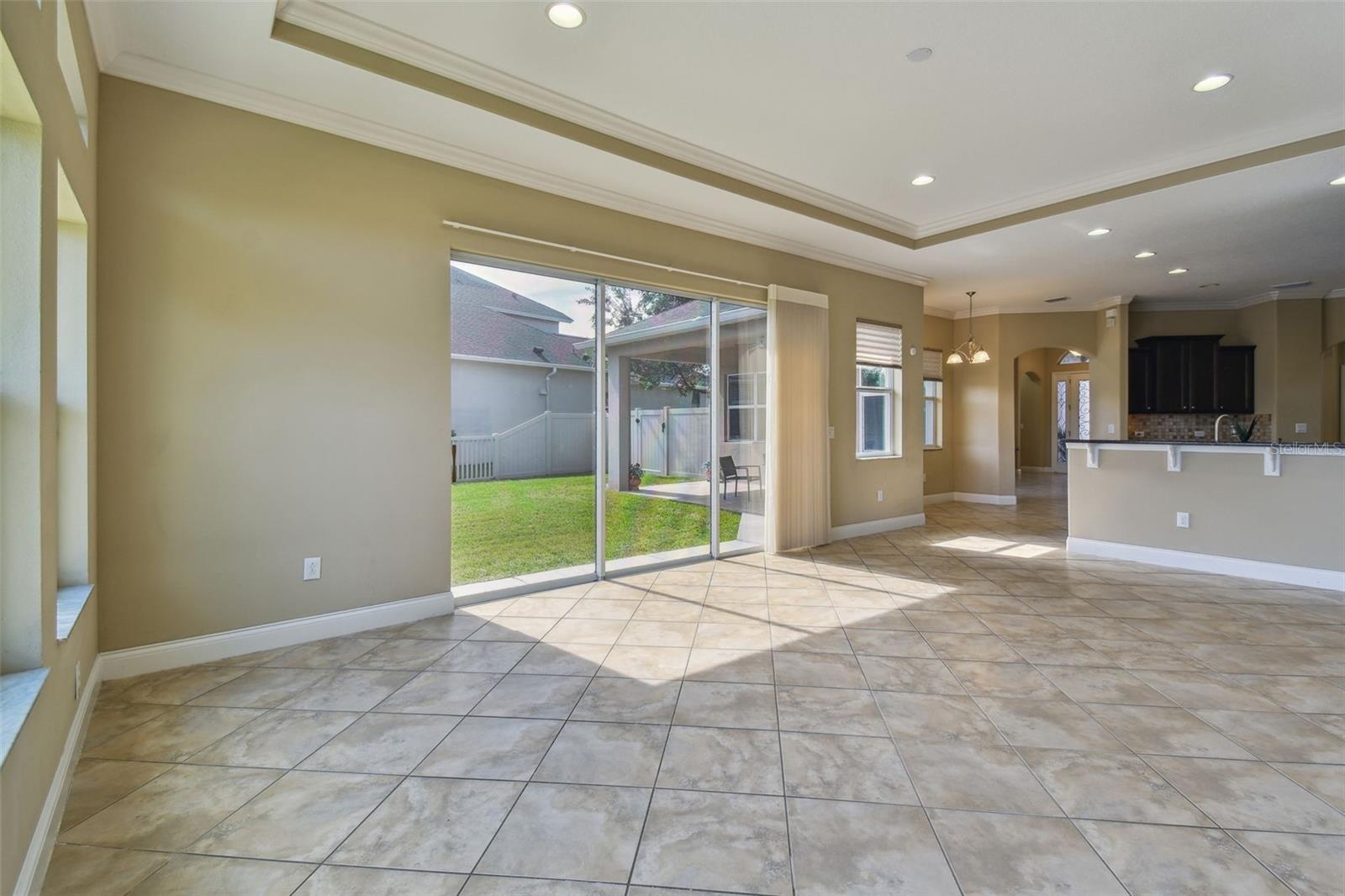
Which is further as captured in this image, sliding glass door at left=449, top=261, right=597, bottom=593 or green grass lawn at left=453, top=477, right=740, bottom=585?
green grass lawn at left=453, top=477, right=740, bottom=585

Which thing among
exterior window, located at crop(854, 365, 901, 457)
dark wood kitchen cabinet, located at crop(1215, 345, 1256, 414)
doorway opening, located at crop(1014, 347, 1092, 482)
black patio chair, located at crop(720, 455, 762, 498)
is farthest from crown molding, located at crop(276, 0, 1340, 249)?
doorway opening, located at crop(1014, 347, 1092, 482)

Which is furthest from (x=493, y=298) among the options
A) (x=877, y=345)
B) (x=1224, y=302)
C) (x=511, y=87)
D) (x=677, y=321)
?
(x=1224, y=302)

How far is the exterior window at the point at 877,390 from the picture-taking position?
624 cm

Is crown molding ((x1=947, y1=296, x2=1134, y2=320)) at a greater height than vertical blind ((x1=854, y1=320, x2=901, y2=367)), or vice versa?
crown molding ((x1=947, y1=296, x2=1134, y2=320))

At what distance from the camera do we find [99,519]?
264 cm

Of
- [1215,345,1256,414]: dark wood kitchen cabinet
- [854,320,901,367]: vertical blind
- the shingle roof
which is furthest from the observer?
[1215,345,1256,414]: dark wood kitchen cabinet

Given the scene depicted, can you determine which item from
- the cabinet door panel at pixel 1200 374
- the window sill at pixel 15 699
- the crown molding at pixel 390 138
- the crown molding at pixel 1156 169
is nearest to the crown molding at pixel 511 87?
the crown molding at pixel 390 138

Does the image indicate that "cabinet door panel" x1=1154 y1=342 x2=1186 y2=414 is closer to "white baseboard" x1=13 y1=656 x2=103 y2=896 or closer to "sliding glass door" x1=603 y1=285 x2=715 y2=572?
"sliding glass door" x1=603 y1=285 x2=715 y2=572

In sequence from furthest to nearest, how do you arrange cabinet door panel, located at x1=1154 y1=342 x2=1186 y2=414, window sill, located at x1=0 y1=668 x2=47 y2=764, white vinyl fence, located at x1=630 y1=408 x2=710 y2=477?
cabinet door panel, located at x1=1154 y1=342 x2=1186 y2=414 → white vinyl fence, located at x1=630 y1=408 x2=710 y2=477 → window sill, located at x1=0 y1=668 x2=47 y2=764

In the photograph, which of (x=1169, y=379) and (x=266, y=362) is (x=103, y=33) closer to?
(x=266, y=362)

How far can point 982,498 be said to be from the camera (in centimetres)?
839

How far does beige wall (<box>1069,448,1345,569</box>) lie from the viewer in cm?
419

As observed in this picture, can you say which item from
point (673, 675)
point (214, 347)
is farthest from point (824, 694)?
point (214, 347)

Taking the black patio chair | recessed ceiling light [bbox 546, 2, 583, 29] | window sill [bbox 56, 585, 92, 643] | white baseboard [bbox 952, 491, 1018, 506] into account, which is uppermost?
recessed ceiling light [bbox 546, 2, 583, 29]
